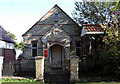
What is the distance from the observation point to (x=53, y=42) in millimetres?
15164

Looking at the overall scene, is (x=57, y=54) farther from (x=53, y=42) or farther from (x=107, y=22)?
(x=107, y=22)

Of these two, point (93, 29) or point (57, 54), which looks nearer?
point (93, 29)

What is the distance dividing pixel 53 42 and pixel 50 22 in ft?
8.19

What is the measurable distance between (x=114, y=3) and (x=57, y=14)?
6.19 m

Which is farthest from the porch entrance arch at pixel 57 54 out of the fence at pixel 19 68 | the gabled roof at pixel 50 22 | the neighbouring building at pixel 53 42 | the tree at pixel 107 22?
the tree at pixel 107 22

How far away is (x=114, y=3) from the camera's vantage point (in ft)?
44.0

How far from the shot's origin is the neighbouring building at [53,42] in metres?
15.1

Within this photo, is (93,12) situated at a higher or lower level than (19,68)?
higher

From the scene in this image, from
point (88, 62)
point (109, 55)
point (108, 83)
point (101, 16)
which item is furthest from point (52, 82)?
point (101, 16)

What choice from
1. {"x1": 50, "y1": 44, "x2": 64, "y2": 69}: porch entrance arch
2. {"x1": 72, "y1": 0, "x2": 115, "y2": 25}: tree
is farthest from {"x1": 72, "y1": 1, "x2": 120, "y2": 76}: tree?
{"x1": 50, "y1": 44, "x2": 64, "y2": 69}: porch entrance arch

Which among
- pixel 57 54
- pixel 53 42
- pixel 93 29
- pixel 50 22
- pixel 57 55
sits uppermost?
pixel 50 22

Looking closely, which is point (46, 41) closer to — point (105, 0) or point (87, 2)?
point (87, 2)

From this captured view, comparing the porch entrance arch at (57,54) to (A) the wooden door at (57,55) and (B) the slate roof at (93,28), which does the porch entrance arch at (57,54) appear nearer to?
(A) the wooden door at (57,55)

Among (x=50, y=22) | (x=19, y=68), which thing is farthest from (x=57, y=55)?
(x=19, y=68)
